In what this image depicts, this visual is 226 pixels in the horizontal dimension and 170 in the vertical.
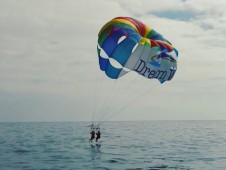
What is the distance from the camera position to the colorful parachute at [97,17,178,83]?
77.4 ft

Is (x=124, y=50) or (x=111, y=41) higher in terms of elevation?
(x=111, y=41)

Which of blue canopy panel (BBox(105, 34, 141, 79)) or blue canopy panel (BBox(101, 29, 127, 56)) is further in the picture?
blue canopy panel (BBox(101, 29, 127, 56))

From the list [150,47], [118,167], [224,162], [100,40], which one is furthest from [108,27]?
[224,162]

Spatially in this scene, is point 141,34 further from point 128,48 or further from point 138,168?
point 138,168

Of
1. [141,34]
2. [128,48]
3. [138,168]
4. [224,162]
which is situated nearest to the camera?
[128,48]

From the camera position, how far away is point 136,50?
23.7 m

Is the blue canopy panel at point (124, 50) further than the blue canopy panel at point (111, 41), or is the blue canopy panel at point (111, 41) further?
the blue canopy panel at point (111, 41)

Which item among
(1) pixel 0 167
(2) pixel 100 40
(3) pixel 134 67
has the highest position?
(2) pixel 100 40

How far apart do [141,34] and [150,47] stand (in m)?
1.87

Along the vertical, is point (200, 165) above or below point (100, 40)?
below

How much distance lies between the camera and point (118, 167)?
29.7 metres

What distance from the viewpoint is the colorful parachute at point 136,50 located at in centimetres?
2358

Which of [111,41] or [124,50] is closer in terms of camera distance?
[124,50]

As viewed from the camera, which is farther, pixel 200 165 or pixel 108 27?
pixel 200 165
